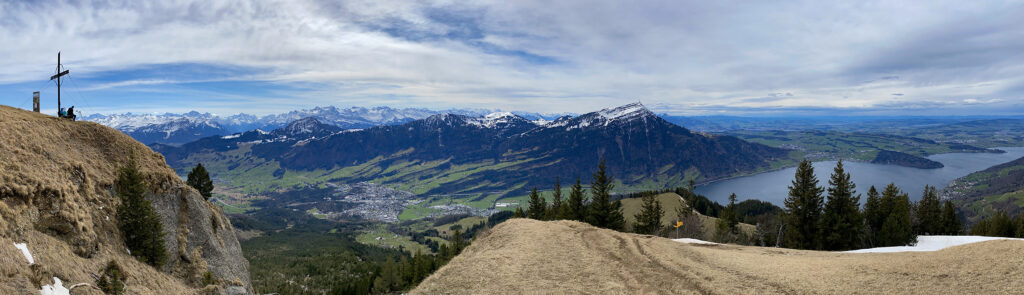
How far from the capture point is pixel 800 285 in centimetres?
1805

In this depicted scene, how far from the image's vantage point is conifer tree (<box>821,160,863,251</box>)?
2067 inches

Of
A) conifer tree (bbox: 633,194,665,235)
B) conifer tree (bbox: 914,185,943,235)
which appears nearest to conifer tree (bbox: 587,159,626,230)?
conifer tree (bbox: 633,194,665,235)

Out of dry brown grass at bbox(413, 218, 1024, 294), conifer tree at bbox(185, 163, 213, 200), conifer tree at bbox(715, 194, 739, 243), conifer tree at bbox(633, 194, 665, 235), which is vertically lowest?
conifer tree at bbox(715, 194, 739, 243)

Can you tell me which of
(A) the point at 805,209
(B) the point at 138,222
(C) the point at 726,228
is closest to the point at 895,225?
(A) the point at 805,209

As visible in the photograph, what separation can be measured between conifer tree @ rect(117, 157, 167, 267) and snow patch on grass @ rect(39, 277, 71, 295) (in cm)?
1142

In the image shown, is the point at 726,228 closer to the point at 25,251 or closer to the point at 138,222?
the point at 138,222

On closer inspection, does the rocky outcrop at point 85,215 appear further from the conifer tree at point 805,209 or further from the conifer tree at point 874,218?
the conifer tree at point 874,218

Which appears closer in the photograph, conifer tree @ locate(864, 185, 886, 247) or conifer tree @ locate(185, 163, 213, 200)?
conifer tree @ locate(185, 163, 213, 200)

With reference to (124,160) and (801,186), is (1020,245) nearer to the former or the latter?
(801,186)

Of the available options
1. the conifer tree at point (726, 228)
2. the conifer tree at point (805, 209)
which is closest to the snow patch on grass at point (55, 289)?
the conifer tree at point (805, 209)

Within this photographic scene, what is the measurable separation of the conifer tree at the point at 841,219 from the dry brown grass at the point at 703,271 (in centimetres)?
3745

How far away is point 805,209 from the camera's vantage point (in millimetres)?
55625

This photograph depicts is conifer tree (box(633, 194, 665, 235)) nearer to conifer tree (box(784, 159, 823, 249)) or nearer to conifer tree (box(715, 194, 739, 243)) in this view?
conifer tree (box(715, 194, 739, 243))

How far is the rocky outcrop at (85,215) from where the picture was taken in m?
20.8
